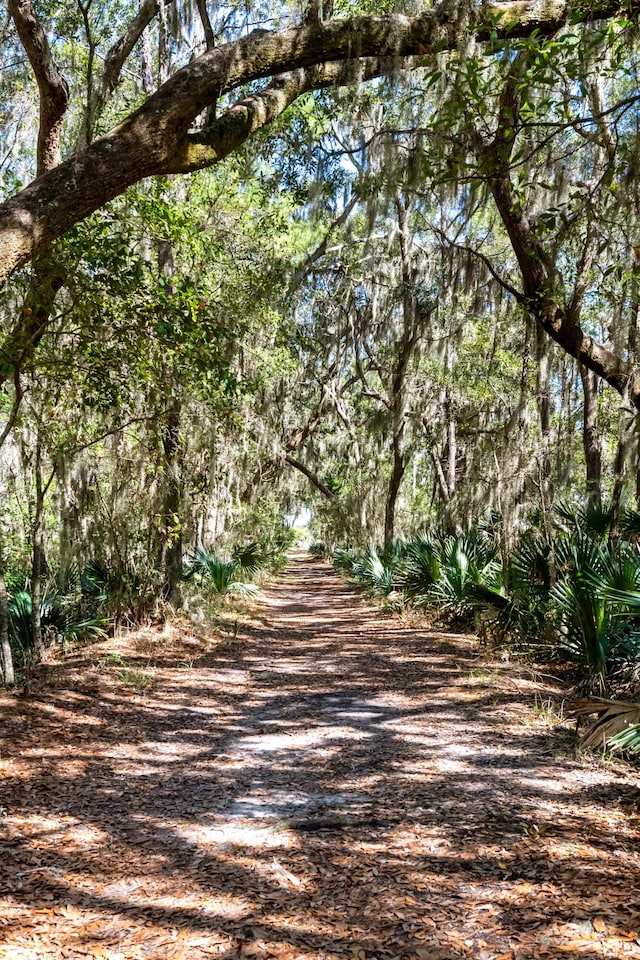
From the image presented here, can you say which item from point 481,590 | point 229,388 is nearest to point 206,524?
point 481,590

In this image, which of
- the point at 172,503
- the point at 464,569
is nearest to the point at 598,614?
the point at 464,569

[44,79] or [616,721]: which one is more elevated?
[44,79]

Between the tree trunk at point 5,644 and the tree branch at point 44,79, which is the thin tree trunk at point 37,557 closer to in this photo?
the tree trunk at point 5,644

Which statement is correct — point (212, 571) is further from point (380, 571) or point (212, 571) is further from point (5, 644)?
point (5, 644)

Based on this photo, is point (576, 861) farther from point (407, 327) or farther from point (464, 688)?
point (407, 327)

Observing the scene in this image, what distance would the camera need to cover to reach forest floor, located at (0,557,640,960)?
2.59m

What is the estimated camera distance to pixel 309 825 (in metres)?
3.62

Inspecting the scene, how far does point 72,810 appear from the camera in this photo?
3797mm

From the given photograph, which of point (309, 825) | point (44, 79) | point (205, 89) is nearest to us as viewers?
point (309, 825)

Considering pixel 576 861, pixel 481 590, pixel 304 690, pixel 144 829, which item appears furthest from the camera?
pixel 481 590

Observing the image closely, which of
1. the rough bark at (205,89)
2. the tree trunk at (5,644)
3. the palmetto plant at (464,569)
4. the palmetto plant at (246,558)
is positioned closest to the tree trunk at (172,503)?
the tree trunk at (5,644)

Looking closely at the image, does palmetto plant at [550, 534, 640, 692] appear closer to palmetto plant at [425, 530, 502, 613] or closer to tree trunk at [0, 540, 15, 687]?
palmetto plant at [425, 530, 502, 613]

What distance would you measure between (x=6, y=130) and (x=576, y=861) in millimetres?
15220

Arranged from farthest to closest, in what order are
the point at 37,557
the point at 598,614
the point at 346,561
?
the point at 346,561, the point at 37,557, the point at 598,614
